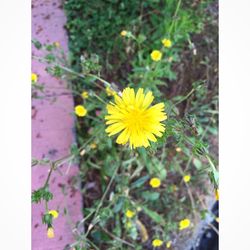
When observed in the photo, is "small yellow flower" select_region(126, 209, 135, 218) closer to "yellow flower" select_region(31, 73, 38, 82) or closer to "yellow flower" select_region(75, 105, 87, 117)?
"yellow flower" select_region(75, 105, 87, 117)

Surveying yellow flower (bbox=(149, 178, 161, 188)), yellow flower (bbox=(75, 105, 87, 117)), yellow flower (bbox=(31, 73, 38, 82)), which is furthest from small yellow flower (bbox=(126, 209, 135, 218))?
yellow flower (bbox=(31, 73, 38, 82))

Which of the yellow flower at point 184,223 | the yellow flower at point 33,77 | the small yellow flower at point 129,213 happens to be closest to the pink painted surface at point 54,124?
the yellow flower at point 33,77

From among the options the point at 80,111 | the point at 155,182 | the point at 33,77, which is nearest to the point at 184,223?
the point at 155,182

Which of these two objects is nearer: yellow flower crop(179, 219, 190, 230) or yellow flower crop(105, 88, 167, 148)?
yellow flower crop(105, 88, 167, 148)

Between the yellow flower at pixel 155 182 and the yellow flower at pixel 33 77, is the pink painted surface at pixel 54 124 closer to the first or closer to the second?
the yellow flower at pixel 33 77
